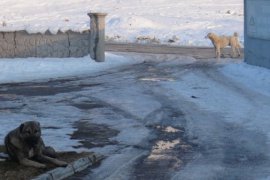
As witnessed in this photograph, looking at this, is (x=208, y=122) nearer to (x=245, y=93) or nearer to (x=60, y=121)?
(x=60, y=121)

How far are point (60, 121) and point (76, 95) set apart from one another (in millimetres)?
4172

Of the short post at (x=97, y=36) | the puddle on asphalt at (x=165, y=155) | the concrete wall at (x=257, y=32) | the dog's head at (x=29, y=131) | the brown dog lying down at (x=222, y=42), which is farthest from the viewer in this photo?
the brown dog lying down at (x=222, y=42)

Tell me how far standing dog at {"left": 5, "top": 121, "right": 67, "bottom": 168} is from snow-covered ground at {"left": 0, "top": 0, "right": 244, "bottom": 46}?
91.5 feet

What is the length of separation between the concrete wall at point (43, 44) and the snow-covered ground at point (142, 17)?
10.9 meters

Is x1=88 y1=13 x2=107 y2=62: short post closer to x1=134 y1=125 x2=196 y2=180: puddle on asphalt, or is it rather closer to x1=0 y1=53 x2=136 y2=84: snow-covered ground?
x1=0 y1=53 x2=136 y2=84: snow-covered ground

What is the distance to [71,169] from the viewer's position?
8.62m

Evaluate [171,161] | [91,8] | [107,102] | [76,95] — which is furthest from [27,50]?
[91,8]

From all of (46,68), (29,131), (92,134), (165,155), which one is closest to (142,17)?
(46,68)

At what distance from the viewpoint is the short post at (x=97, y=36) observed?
83.3 feet

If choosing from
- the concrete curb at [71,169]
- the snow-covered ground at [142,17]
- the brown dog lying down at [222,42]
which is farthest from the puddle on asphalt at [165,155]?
the snow-covered ground at [142,17]

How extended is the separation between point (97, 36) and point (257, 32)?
5.75 metres

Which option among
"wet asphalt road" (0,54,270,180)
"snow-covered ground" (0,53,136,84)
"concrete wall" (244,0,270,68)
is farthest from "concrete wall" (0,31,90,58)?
"concrete wall" (244,0,270,68)

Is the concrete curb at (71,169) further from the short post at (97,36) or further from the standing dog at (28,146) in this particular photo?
the short post at (97,36)

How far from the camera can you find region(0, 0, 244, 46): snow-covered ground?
45969mm
